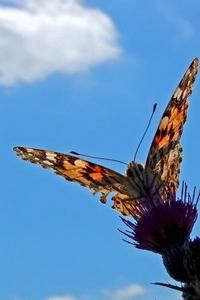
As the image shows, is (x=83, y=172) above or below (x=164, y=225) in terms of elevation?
above

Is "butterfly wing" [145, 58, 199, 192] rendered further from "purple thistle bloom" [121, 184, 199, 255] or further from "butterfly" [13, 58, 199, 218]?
"purple thistle bloom" [121, 184, 199, 255]

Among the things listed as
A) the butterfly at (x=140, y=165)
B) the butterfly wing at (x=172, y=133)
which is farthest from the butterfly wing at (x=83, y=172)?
the butterfly wing at (x=172, y=133)

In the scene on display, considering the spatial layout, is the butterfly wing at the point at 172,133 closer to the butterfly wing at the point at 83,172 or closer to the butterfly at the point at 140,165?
the butterfly at the point at 140,165

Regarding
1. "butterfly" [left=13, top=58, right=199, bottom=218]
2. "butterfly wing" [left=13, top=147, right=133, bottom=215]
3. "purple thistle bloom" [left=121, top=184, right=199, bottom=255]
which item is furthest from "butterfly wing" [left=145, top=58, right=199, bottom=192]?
"purple thistle bloom" [left=121, top=184, right=199, bottom=255]

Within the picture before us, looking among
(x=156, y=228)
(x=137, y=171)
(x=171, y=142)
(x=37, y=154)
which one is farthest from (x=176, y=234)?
(x=37, y=154)

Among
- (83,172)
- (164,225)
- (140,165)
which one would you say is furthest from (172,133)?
(164,225)

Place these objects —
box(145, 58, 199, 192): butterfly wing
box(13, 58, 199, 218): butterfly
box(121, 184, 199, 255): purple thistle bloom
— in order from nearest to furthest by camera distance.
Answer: box(121, 184, 199, 255): purple thistle bloom < box(13, 58, 199, 218): butterfly < box(145, 58, 199, 192): butterfly wing

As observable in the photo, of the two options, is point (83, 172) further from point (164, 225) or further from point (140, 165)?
point (164, 225)
